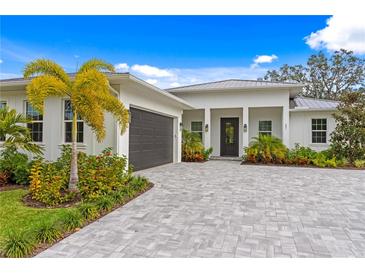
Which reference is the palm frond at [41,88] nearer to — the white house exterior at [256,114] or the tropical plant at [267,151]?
the tropical plant at [267,151]

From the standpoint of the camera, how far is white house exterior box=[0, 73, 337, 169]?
27.0ft

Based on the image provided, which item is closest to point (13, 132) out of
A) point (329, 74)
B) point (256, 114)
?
point (256, 114)

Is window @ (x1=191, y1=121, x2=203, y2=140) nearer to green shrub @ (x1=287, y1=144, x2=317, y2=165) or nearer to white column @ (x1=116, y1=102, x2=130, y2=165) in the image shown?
green shrub @ (x1=287, y1=144, x2=317, y2=165)

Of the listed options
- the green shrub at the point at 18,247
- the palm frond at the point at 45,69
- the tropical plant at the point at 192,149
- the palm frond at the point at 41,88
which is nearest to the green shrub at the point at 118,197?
the green shrub at the point at 18,247

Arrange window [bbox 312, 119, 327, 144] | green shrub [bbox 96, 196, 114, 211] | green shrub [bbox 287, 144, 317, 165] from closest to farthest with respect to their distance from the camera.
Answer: green shrub [bbox 96, 196, 114, 211]
green shrub [bbox 287, 144, 317, 165]
window [bbox 312, 119, 327, 144]

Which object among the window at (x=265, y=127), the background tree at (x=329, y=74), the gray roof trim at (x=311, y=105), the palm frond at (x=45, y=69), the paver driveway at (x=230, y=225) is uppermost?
the background tree at (x=329, y=74)

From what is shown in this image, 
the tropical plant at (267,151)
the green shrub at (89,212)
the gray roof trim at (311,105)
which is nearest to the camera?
the green shrub at (89,212)

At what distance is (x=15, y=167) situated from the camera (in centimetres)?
684

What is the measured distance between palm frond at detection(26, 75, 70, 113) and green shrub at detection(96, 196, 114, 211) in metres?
2.17

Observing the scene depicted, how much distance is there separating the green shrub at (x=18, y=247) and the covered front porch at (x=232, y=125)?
1237 cm

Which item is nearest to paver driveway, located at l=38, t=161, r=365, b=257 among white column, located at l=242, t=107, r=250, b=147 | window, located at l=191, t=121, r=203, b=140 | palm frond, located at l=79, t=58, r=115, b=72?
palm frond, located at l=79, t=58, r=115, b=72

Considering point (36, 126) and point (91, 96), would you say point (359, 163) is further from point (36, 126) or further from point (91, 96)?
point (36, 126)

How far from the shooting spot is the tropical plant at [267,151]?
40.3ft
